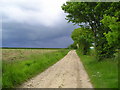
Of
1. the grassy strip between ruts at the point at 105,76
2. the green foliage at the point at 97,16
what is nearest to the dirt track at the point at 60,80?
the grassy strip between ruts at the point at 105,76

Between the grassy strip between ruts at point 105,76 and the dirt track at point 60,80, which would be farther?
the dirt track at point 60,80

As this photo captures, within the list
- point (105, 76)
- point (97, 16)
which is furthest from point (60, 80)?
point (97, 16)

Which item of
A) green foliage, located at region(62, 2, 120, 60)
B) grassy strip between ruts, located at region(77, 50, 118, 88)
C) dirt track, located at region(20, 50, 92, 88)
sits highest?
green foliage, located at region(62, 2, 120, 60)

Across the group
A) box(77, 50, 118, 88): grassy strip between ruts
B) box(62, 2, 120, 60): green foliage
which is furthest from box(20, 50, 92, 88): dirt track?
box(62, 2, 120, 60): green foliage

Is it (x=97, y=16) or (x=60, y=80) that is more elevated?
(x=97, y=16)

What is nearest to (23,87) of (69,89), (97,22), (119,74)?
(69,89)

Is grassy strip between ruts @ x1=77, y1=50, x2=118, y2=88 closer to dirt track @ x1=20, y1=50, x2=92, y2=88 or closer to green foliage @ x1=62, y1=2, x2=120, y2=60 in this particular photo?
dirt track @ x1=20, y1=50, x2=92, y2=88

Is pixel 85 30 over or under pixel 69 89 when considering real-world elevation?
over

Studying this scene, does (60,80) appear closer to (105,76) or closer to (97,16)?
(105,76)

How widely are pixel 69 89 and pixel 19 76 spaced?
462 centimetres

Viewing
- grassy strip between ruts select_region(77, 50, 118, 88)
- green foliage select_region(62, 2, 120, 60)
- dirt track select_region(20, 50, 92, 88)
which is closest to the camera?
grassy strip between ruts select_region(77, 50, 118, 88)

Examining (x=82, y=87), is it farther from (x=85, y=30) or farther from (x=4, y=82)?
(x=85, y=30)

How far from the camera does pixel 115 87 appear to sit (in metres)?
9.01

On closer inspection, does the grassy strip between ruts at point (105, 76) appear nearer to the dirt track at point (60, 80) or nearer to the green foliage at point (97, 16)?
the dirt track at point (60, 80)
